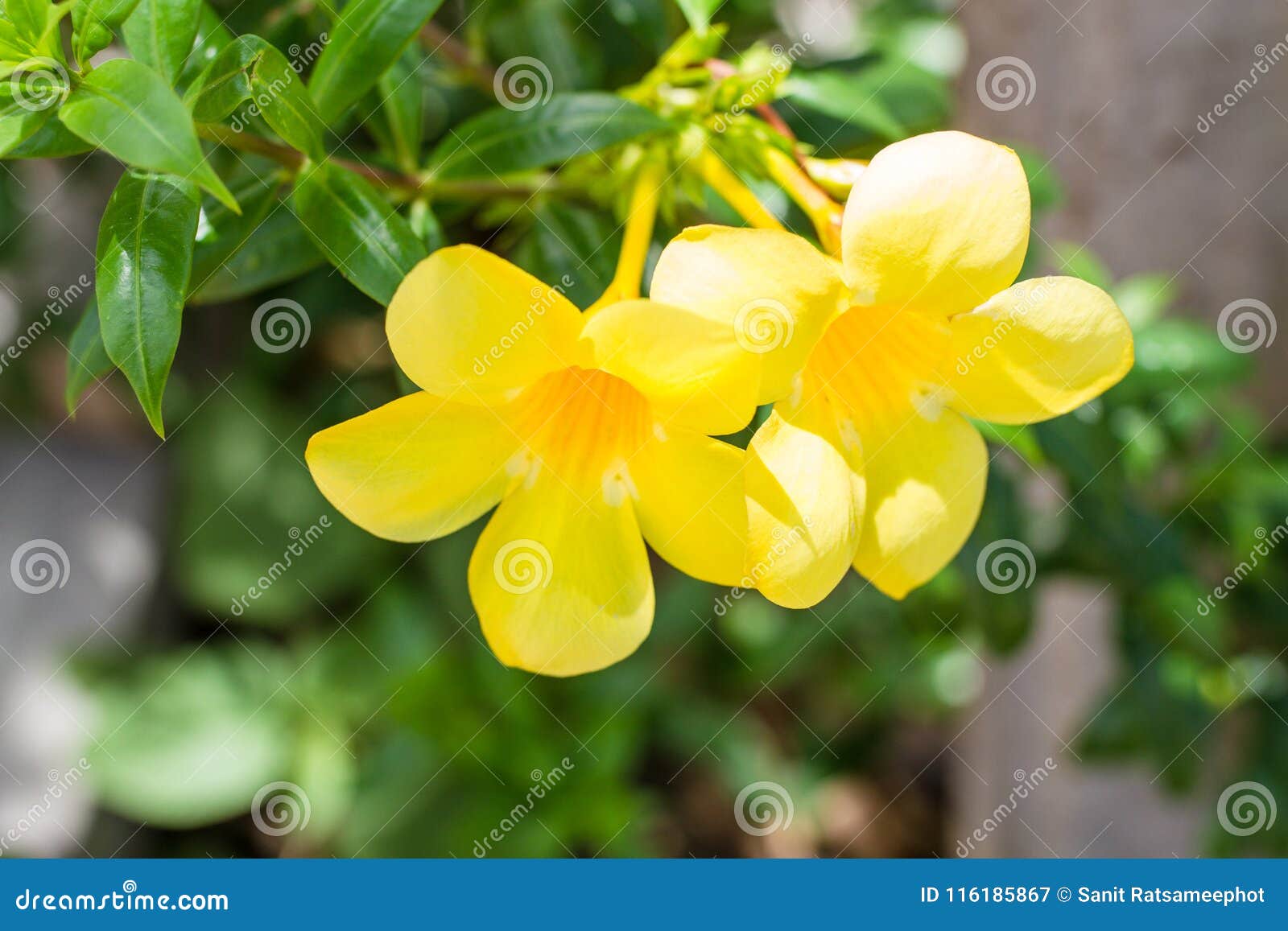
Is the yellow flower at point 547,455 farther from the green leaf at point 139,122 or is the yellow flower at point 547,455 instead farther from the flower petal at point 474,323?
the green leaf at point 139,122

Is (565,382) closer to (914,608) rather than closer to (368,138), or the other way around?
(368,138)

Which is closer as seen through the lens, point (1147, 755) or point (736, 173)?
point (736, 173)

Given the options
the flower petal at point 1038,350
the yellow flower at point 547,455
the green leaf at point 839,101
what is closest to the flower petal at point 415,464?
the yellow flower at point 547,455

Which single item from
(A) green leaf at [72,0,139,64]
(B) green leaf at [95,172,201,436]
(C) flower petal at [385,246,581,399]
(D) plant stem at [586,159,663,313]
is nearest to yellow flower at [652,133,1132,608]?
(C) flower petal at [385,246,581,399]

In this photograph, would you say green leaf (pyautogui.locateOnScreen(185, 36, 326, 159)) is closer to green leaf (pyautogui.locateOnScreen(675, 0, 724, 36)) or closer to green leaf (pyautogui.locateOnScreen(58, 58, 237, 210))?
green leaf (pyautogui.locateOnScreen(58, 58, 237, 210))

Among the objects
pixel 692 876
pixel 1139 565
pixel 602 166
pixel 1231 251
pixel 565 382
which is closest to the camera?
pixel 565 382

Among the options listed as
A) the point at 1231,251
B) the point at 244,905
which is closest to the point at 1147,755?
the point at 1231,251
